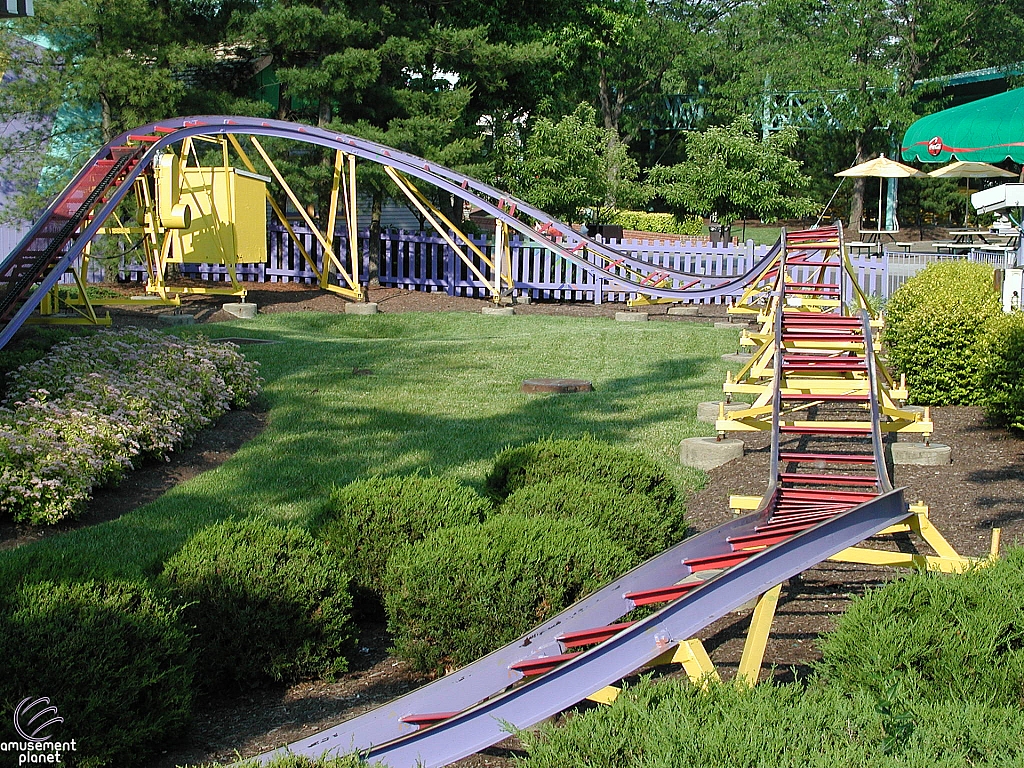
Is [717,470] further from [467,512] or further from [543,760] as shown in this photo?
[543,760]

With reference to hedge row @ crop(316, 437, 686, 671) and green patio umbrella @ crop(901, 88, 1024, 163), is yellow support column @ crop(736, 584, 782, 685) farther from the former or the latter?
green patio umbrella @ crop(901, 88, 1024, 163)

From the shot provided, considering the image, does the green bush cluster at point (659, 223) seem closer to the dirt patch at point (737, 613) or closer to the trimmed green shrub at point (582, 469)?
the dirt patch at point (737, 613)

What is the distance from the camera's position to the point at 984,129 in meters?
10.1

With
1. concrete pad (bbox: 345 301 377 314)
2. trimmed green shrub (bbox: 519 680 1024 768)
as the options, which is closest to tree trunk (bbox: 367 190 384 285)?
concrete pad (bbox: 345 301 377 314)

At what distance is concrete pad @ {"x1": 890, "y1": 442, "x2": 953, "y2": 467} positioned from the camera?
7.97 metres

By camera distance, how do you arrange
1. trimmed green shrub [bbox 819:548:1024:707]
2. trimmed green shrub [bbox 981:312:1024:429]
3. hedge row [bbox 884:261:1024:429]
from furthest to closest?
1. hedge row [bbox 884:261:1024:429]
2. trimmed green shrub [bbox 981:312:1024:429]
3. trimmed green shrub [bbox 819:548:1024:707]

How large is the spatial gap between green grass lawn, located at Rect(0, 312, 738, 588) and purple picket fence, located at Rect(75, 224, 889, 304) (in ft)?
12.9

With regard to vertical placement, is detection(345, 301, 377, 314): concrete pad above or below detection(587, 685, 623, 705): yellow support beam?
above

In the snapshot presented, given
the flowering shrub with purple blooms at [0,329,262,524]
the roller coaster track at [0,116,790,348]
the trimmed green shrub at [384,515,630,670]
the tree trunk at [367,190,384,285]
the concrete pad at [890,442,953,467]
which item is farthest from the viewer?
the tree trunk at [367,190,384,285]

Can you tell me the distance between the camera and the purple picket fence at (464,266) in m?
20.6

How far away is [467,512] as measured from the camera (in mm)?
5703

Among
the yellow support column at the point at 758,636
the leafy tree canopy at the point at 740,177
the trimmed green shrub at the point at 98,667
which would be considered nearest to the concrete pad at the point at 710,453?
the yellow support column at the point at 758,636

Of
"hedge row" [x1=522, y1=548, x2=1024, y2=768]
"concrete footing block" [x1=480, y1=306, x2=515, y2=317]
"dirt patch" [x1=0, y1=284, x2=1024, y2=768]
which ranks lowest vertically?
"dirt patch" [x1=0, y1=284, x2=1024, y2=768]

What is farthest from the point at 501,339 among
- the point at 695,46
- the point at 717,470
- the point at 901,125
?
the point at 695,46
